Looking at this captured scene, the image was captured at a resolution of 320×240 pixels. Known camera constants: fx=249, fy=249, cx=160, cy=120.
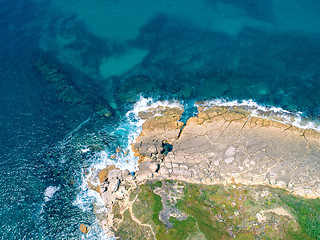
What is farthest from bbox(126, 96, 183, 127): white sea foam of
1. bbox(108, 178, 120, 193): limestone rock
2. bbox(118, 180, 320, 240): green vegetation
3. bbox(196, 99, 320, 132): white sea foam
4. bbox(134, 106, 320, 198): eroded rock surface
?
bbox(118, 180, 320, 240): green vegetation

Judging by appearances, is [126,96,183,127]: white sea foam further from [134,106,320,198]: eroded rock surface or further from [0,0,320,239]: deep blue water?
[134,106,320,198]: eroded rock surface

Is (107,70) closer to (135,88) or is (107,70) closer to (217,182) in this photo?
(135,88)

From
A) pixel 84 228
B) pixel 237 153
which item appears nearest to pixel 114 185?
pixel 84 228

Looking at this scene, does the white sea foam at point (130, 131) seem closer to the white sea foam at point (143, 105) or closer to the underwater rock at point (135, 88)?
the white sea foam at point (143, 105)

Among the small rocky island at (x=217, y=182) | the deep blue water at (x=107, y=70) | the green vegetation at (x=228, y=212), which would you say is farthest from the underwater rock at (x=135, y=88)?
the green vegetation at (x=228, y=212)

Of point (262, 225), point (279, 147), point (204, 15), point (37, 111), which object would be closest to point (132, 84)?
point (37, 111)

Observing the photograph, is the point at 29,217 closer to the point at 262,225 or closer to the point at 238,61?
the point at 262,225
